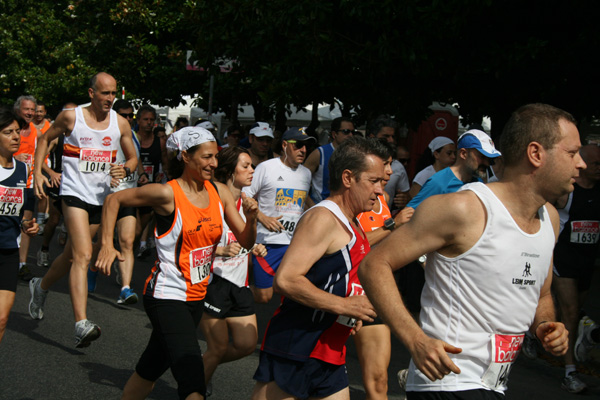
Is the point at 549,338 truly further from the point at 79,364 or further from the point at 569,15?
the point at 569,15

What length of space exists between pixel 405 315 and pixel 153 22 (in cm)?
1981

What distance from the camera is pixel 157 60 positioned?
2153 cm

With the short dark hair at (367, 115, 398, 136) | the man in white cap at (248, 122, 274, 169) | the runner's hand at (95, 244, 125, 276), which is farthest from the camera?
the man in white cap at (248, 122, 274, 169)

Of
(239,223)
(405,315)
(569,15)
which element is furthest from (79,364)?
(569,15)

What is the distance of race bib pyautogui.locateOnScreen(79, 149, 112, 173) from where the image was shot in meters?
6.92

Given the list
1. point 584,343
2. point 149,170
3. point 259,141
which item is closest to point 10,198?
point 259,141

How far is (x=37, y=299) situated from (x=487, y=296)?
5.45 metres

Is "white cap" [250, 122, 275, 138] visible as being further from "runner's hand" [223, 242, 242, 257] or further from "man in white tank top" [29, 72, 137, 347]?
"runner's hand" [223, 242, 242, 257]

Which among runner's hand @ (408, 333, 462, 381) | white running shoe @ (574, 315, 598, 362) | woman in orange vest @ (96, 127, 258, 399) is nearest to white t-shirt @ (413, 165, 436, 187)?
white running shoe @ (574, 315, 598, 362)

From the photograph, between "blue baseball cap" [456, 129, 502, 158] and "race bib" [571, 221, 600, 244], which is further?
"race bib" [571, 221, 600, 244]

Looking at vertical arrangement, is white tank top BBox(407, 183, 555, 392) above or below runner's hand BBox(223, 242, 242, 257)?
above

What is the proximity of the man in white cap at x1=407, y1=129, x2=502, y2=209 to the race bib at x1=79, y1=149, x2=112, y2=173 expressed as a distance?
292 cm

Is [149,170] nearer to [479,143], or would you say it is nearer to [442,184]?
[442,184]

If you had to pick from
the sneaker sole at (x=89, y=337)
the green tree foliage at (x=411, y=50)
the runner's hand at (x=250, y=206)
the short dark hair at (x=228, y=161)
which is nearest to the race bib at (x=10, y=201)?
the sneaker sole at (x=89, y=337)
